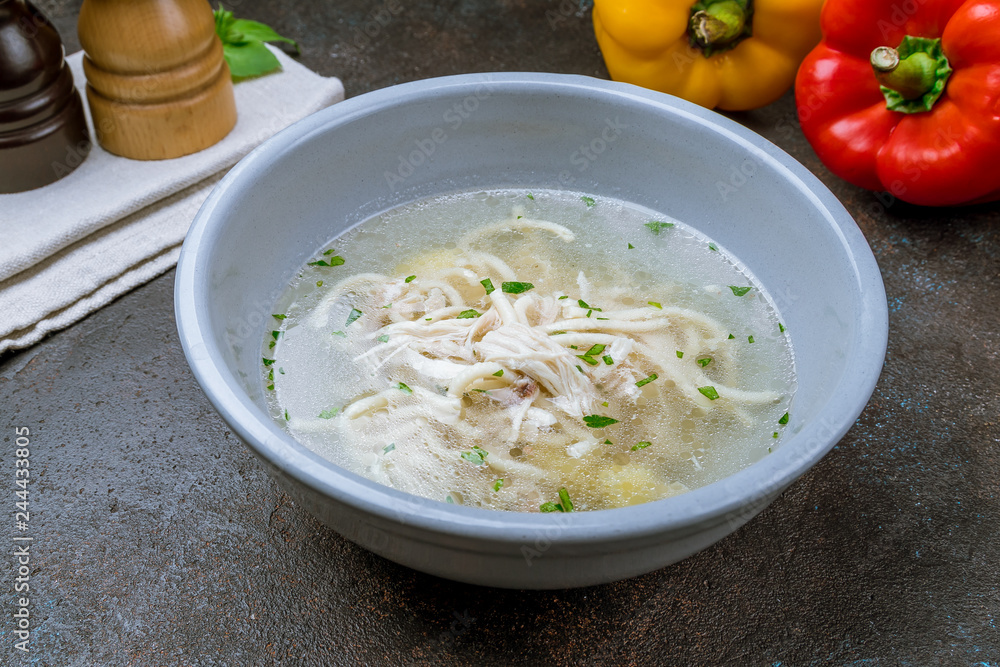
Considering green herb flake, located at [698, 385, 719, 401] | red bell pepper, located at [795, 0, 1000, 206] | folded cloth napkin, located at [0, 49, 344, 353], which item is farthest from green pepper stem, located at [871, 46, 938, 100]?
folded cloth napkin, located at [0, 49, 344, 353]

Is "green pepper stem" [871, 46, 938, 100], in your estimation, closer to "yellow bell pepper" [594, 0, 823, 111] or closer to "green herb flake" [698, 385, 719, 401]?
"yellow bell pepper" [594, 0, 823, 111]

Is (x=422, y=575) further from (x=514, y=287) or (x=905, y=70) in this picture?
(x=905, y=70)

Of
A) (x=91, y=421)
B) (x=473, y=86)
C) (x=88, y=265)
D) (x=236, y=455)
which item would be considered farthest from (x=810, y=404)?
(x=88, y=265)

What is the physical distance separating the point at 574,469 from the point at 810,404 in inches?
18.0

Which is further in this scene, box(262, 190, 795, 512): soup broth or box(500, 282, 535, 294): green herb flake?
box(500, 282, 535, 294): green herb flake

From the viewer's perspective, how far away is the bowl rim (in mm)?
1203

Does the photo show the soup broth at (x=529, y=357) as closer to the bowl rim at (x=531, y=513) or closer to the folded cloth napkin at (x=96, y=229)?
the bowl rim at (x=531, y=513)

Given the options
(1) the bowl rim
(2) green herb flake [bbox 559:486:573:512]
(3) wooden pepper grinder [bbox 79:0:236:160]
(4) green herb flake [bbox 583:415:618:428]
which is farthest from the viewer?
(3) wooden pepper grinder [bbox 79:0:236:160]

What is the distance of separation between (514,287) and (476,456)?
0.48m

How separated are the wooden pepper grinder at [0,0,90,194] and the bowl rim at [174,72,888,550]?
3.04 feet

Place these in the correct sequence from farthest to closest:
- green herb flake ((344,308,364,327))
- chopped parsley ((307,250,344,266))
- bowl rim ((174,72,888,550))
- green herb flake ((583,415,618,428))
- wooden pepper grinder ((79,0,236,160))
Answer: wooden pepper grinder ((79,0,236,160)) < chopped parsley ((307,250,344,266)) < green herb flake ((344,308,364,327)) < green herb flake ((583,415,618,428)) < bowl rim ((174,72,888,550))

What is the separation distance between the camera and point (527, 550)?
1220 millimetres

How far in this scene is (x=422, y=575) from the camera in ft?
5.51

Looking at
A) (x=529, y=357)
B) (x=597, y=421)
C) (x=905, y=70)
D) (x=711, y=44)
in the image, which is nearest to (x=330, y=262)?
(x=529, y=357)
